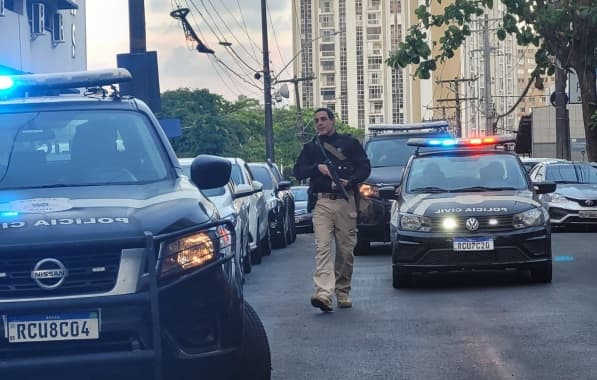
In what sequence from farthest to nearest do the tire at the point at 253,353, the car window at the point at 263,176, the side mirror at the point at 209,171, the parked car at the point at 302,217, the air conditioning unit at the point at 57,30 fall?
the air conditioning unit at the point at 57,30 → the parked car at the point at 302,217 → the car window at the point at 263,176 → the side mirror at the point at 209,171 → the tire at the point at 253,353

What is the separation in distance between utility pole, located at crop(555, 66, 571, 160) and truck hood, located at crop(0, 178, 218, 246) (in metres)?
26.0

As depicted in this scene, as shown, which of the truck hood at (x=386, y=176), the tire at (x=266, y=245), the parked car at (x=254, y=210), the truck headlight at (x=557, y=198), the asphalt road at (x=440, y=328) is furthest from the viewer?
the truck headlight at (x=557, y=198)

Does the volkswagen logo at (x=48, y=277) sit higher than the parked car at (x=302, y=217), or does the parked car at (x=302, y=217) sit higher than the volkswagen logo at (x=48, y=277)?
the volkswagen logo at (x=48, y=277)

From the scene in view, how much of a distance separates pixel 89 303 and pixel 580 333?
4859 millimetres

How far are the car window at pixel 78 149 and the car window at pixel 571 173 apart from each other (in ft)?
55.0

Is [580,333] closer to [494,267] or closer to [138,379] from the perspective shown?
[494,267]

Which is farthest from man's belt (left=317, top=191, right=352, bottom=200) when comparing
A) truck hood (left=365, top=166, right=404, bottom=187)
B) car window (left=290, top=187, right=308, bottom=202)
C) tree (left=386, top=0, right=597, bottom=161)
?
car window (left=290, top=187, right=308, bottom=202)

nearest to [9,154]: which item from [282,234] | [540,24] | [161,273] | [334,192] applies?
[161,273]

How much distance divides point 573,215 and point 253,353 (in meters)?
16.3

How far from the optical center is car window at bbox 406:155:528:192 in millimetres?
12500

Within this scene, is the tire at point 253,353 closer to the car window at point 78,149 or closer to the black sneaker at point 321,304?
the car window at point 78,149

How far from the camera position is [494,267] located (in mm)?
11477

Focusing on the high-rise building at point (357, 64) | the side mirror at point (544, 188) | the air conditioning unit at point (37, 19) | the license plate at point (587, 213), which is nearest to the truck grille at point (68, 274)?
the side mirror at point (544, 188)

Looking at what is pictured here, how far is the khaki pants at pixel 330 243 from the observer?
10125 mm
